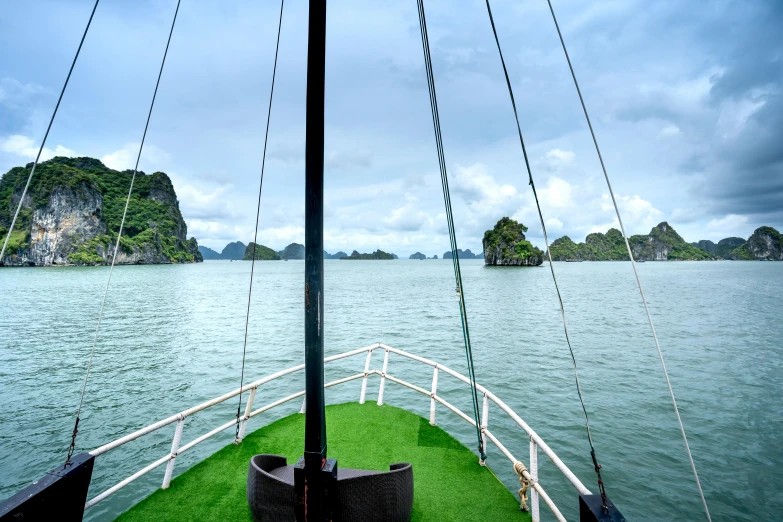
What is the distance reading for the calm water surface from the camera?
8086 millimetres

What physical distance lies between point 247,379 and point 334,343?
251 inches

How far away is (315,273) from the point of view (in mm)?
2887

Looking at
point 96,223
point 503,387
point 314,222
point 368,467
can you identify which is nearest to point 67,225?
point 96,223

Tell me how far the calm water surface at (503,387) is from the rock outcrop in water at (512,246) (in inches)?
4017

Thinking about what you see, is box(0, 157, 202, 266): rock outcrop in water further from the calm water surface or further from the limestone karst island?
the calm water surface

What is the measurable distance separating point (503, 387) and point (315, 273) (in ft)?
41.4

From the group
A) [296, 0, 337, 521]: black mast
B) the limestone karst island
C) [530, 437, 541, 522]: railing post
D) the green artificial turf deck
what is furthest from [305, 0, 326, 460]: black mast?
the limestone karst island

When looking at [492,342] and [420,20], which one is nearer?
[420,20]

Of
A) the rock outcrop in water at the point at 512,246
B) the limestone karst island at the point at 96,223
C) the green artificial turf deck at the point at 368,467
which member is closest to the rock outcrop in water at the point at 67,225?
the limestone karst island at the point at 96,223

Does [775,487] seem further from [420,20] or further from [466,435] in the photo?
[420,20]

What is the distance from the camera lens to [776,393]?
513 inches

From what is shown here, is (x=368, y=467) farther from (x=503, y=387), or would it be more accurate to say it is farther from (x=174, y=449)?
(x=503, y=387)

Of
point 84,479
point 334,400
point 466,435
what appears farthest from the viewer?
point 334,400

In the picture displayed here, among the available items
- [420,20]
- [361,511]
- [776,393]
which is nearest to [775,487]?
[776,393]
